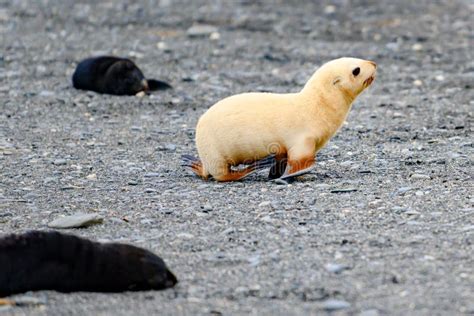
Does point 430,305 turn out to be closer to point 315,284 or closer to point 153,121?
point 315,284

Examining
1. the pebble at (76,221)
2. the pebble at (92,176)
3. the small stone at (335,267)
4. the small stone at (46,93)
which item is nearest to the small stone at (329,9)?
the small stone at (46,93)

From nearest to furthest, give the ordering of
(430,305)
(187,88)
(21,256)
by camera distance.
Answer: (430,305)
(21,256)
(187,88)

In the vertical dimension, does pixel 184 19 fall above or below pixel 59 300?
below

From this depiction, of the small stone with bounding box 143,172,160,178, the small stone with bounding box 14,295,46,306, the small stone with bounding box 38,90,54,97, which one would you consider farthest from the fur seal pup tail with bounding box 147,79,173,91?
the small stone with bounding box 14,295,46,306

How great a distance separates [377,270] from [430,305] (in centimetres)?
53

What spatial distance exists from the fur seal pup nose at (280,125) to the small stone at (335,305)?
231 cm

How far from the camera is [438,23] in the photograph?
1581 centimetres

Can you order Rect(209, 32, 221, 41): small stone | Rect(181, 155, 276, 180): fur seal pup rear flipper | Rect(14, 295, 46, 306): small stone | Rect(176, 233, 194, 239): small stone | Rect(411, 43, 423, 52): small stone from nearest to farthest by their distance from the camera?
Rect(14, 295, 46, 306): small stone, Rect(176, 233, 194, 239): small stone, Rect(181, 155, 276, 180): fur seal pup rear flipper, Rect(411, 43, 423, 52): small stone, Rect(209, 32, 221, 41): small stone

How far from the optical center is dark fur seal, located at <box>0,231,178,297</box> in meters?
5.05

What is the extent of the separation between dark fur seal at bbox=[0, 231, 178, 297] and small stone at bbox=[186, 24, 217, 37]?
966 centimetres

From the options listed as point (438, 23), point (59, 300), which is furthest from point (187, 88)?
point (59, 300)

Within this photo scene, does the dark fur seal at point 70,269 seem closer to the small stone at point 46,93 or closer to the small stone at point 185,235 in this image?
the small stone at point 185,235

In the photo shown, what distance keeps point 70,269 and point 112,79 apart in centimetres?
621

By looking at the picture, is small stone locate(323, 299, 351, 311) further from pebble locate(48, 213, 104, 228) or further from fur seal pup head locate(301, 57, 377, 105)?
fur seal pup head locate(301, 57, 377, 105)
